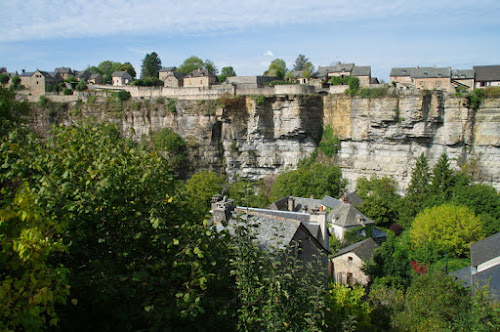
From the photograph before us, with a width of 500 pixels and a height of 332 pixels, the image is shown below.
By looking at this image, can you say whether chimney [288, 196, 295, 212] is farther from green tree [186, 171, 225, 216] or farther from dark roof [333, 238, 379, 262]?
dark roof [333, 238, 379, 262]

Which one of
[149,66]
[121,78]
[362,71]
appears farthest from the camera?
[149,66]

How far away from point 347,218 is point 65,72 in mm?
48086

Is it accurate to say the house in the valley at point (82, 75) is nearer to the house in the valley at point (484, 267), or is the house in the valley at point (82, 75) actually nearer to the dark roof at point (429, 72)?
the dark roof at point (429, 72)

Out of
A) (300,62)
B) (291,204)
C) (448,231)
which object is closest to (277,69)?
(300,62)

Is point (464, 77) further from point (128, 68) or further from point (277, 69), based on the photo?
point (128, 68)

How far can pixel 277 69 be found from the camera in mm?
63719

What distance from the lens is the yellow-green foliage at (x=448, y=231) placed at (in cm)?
2372

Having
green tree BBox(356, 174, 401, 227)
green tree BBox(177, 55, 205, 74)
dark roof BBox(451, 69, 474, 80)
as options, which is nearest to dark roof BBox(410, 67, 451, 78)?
dark roof BBox(451, 69, 474, 80)

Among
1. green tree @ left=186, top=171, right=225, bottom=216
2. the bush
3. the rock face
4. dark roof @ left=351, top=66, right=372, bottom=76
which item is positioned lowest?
green tree @ left=186, top=171, right=225, bottom=216

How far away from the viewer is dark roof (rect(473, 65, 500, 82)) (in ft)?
119

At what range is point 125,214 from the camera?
6.68 m

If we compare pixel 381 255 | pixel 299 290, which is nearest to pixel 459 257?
pixel 381 255

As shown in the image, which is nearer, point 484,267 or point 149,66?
point 484,267

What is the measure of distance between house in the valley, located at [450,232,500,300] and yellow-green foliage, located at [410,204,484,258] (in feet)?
3.91
